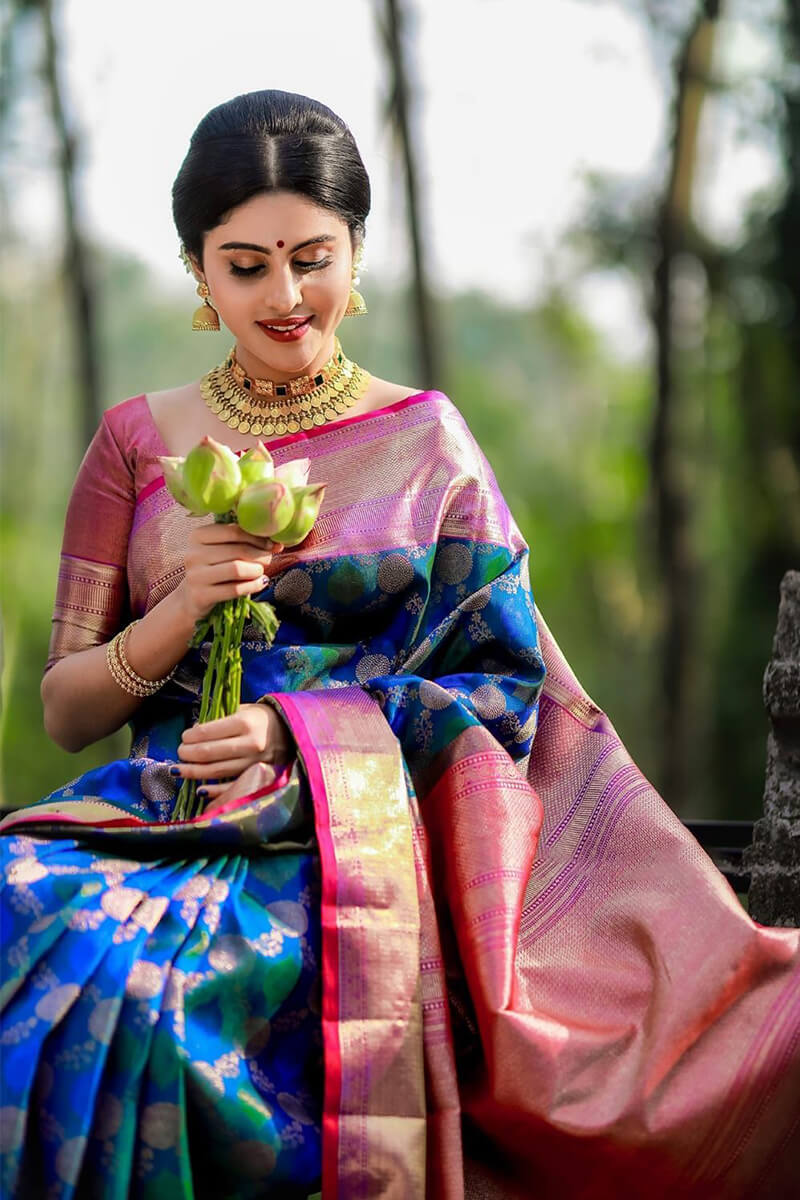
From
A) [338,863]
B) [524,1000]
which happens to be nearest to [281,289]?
[338,863]

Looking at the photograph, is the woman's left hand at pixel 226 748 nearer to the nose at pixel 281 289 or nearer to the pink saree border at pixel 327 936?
the pink saree border at pixel 327 936

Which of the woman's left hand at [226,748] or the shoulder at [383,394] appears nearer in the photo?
the woman's left hand at [226,748]

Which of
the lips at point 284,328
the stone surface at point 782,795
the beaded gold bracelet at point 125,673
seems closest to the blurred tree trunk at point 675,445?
the stone surface at point 782,795

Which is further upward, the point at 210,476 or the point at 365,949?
the point at 210,476

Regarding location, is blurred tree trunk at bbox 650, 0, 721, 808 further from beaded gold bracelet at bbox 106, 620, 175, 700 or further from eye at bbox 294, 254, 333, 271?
beaded gold bracelet at bbox 106, 620, 175, 700

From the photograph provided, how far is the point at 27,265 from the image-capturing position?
9.12m

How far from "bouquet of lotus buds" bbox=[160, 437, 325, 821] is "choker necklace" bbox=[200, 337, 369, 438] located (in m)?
0.29

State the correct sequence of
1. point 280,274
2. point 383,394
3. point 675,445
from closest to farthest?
1. point 280,274
2. point 383,394
3. point 675,445

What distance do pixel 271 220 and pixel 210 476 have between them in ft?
1.54

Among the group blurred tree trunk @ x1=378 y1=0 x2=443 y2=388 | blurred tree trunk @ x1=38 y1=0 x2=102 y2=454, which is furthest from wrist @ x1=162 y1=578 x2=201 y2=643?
blurred tree trunk @ x1=38 y1=0 x2=102 y2=454

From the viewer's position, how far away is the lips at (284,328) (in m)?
2.09

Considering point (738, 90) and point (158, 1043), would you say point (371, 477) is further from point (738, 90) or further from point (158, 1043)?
point (738, 90)

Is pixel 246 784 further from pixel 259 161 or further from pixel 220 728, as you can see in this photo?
pixel 259 161

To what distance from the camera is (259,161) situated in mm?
2023
